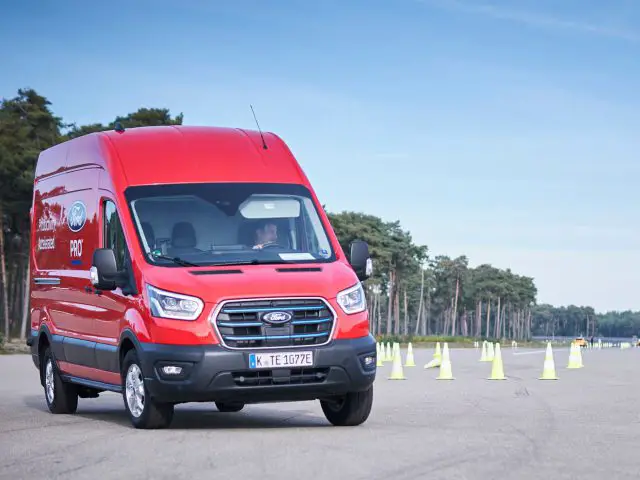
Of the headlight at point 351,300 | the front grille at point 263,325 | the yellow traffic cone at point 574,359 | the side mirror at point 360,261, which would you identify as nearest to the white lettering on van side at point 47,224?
the side mirror at point 360,261

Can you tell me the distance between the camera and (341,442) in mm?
10898

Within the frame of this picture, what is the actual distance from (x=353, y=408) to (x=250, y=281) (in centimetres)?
181

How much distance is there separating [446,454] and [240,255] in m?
3.37

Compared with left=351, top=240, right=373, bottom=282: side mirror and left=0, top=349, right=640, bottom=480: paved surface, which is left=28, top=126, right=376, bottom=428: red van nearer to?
left=351, top=240, right=373, bottom=282: side mirror

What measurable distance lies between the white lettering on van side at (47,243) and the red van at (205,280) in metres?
0.46

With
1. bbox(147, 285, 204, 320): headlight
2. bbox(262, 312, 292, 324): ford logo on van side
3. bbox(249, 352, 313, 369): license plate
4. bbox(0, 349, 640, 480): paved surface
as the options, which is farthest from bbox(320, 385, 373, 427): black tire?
bbox(147, 285, 204, 320): headlight

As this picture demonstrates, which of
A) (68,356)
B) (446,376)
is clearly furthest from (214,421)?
(446,376)

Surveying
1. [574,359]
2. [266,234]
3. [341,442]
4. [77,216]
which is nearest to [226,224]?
[266,234]

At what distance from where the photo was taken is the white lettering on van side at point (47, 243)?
15391mm

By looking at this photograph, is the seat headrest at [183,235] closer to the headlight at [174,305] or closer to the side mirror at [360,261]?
the headlight at [174,305]

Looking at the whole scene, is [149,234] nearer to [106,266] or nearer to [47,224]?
[106,266]

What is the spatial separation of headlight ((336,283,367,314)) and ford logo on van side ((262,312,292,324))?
0.57 metres

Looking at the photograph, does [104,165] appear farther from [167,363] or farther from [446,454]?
[446,454]

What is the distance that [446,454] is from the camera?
996 centimetres
